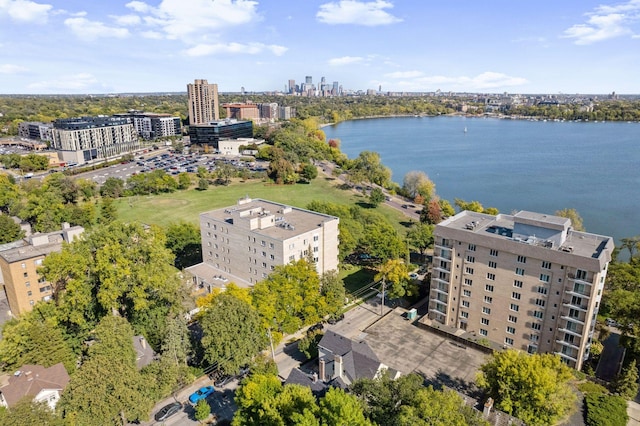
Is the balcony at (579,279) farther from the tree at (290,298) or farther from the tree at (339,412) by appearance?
the tree at (339,412)

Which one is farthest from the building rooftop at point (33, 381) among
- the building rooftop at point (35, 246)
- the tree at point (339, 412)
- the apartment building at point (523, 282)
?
the apartment building at point (523, 282)

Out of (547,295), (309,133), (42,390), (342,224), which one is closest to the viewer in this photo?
(42,390)

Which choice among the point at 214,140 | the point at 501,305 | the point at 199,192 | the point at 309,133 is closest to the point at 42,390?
the point at 501,305

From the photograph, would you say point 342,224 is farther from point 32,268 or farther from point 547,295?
point 32,268

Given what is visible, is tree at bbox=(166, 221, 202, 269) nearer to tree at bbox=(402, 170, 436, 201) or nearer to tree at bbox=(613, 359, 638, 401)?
tree at bbox=(613, 359, 638, 401)

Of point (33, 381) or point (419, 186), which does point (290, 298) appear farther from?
point (419, 186)

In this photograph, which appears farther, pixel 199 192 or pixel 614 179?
pixel 614 179
